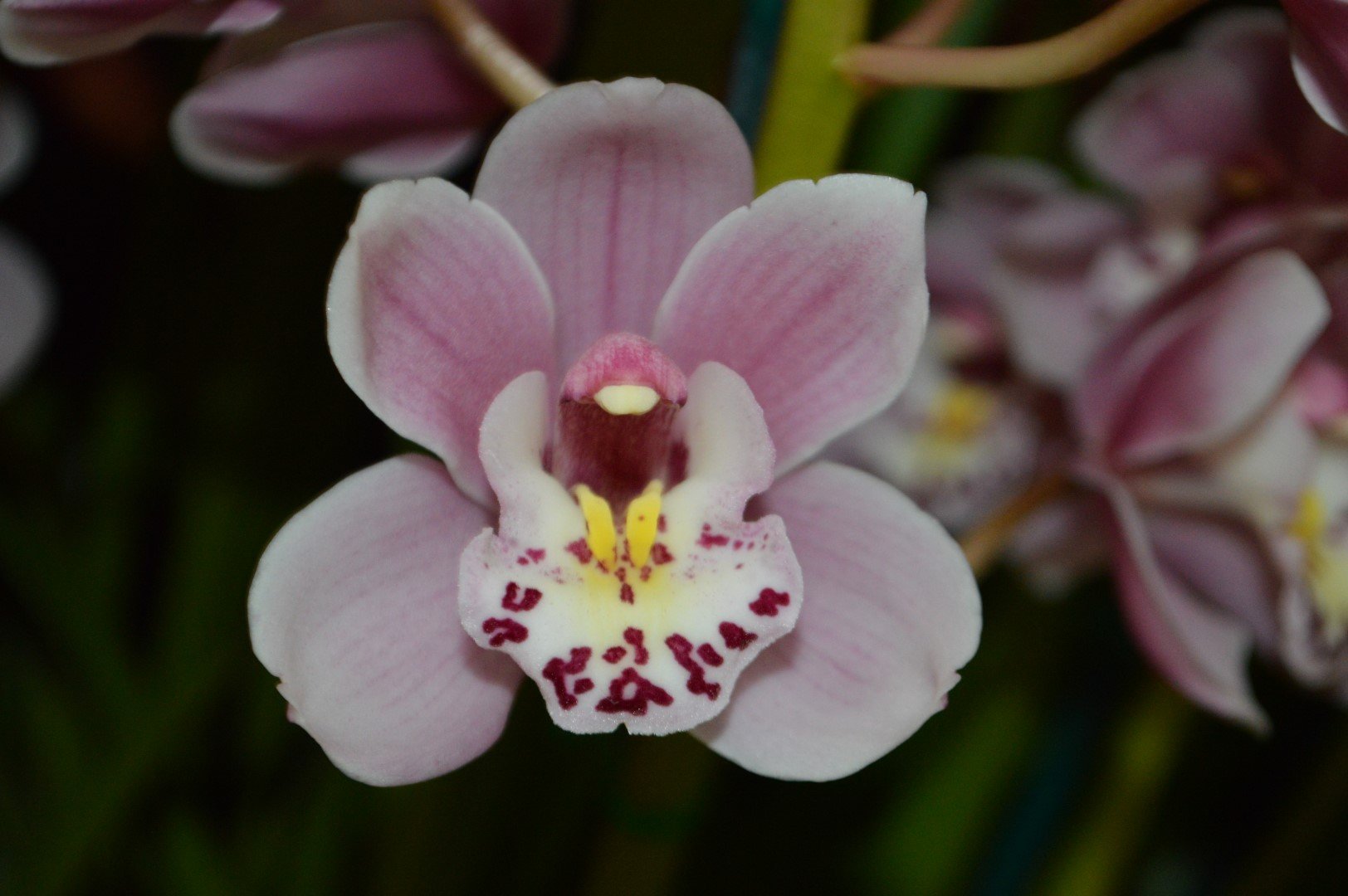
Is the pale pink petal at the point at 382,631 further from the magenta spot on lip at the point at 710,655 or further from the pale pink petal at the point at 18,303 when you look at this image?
the pale pink petal at the point at 18,303

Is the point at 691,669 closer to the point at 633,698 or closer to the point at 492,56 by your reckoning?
the point at 633,698

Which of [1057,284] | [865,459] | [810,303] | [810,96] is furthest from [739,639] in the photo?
[865,459]

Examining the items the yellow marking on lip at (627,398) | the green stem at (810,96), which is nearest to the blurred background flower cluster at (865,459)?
the green stem at (810,96)

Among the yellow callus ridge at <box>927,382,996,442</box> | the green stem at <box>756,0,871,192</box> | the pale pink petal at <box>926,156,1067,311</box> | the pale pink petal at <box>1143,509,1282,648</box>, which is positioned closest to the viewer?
the green stem at <box>756,0,871,192</box>

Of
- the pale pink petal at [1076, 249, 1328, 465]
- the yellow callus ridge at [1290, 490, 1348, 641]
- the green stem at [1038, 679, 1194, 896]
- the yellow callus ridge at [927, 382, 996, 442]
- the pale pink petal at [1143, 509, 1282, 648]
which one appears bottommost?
the green stem at [1038, 679, 1194, 896]

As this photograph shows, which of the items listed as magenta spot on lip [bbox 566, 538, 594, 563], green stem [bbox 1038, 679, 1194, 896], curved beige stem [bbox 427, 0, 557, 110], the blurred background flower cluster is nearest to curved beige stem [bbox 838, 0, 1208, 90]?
the blurred background flower cluster

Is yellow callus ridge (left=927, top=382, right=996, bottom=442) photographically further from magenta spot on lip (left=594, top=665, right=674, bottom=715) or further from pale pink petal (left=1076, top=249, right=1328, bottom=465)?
magenta spot on lip (left=594, top=665, right=674, bottom=715)
